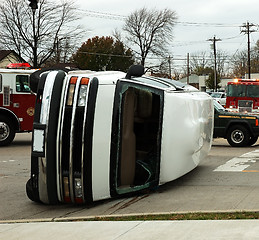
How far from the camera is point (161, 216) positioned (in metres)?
7.07

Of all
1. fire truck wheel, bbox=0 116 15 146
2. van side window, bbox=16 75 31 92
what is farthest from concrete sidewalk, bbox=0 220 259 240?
van side window, bbox=16 75 31 92

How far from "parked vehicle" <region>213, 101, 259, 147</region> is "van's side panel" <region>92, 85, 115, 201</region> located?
10.4 m

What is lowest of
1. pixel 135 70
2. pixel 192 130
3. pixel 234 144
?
pixel 234 144

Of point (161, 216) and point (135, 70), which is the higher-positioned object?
point (135, 70)

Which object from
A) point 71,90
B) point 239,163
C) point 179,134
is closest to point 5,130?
point 239,163

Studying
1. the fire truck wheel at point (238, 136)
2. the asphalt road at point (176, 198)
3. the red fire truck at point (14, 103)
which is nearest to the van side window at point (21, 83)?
the red fire truck at point (14, 103)

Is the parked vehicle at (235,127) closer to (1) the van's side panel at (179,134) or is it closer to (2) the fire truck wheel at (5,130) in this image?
(2) the fire truck wheel at (5,130)

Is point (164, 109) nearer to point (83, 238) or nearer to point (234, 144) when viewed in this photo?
point (83, 238)

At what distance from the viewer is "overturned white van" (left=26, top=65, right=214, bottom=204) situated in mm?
7484

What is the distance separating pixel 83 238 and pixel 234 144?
40.3 ft

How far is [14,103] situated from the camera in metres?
17.8

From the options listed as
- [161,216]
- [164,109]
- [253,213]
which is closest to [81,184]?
[161,216]

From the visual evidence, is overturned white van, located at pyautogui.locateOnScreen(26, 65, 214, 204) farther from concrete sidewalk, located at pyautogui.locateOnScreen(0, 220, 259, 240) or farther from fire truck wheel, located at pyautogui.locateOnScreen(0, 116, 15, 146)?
fire truck wheel, located at pyautogui.locateOnScreen(0, 116, 15, 146)

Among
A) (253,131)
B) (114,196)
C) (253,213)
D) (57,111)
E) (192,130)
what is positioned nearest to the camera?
(253,213)
